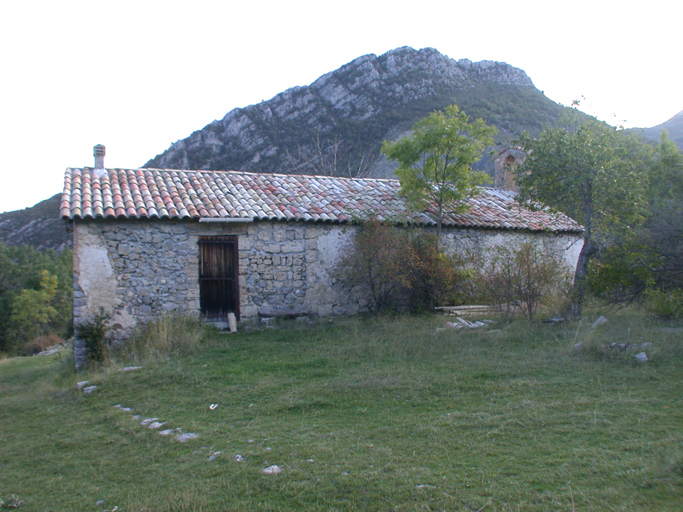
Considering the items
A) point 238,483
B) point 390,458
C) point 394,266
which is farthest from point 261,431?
point 394,266

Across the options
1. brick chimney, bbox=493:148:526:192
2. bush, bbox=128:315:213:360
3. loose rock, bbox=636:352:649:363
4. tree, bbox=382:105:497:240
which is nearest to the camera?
loose rock, bbox=636:352:649:363

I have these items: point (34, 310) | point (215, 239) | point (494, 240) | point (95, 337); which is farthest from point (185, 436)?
point (34, 310)

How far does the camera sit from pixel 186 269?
10.6 metres

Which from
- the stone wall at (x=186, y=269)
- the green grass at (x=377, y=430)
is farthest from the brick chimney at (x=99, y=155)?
the green grass at (x=377, y=430)

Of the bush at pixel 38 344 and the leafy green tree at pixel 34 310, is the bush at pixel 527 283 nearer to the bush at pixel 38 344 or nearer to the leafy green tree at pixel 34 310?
the bush at pixel 38 344

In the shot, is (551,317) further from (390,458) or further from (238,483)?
(238,483)

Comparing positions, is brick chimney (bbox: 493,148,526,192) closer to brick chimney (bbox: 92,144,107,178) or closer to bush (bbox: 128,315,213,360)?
bush (bbox: 128,315,213,360)

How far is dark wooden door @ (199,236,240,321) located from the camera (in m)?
10.8

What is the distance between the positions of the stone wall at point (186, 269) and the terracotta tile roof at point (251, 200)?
29 centimetres

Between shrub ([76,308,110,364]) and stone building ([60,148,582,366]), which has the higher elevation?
stone building ([60,148,582,366])

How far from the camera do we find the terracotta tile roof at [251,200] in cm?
1038

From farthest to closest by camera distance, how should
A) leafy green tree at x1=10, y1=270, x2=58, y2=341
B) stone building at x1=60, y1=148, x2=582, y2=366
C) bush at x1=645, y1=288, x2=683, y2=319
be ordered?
leafy green tree at x1=10, y1=270, x2=58, y2=341
stone building at x1=60, y1=148, x2=582, y2=366
bush at x1=645, y1=288, x2=683, y2=319

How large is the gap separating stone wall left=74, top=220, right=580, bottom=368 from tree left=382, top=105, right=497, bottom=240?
3.99 ft

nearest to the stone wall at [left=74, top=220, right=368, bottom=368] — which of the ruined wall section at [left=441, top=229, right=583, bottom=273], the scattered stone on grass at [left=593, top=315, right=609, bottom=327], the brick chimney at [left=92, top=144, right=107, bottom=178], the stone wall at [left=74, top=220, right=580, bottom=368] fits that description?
the stone wall at [left=74, top=220, right=580, bottom=368]
